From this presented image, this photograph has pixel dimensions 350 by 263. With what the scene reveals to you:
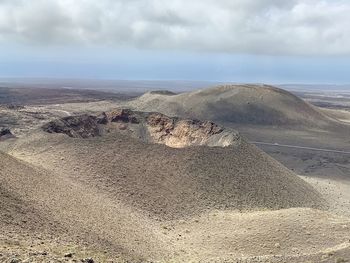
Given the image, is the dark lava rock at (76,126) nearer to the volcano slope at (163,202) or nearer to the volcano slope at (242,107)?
the volcano slope at (163,202)

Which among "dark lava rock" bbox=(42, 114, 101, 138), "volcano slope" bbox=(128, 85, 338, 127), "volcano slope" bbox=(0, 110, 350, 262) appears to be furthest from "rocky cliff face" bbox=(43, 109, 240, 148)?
"volcano slope" bbox=(128, 85, 338, 127)

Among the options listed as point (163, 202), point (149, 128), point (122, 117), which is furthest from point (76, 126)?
point (163, 202)

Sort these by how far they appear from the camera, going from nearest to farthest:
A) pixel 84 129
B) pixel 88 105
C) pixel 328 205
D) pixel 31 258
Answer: pixel 31 258 < pixel 328 205 < pixel 84 129 < pixel 88 105

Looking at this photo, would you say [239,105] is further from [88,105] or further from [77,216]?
[77,216]

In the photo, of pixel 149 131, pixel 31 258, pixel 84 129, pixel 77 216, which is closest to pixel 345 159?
pixel 149 131

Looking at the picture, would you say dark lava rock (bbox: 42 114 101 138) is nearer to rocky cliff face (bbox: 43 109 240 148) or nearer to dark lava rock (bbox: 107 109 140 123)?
rocky cliff face (bbox: 43 109 240 148)
